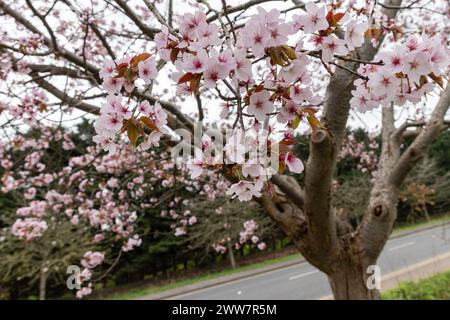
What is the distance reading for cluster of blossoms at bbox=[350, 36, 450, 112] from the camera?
911mm

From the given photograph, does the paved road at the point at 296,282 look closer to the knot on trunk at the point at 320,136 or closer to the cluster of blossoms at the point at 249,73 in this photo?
the knot on trunk at the point at 320,136

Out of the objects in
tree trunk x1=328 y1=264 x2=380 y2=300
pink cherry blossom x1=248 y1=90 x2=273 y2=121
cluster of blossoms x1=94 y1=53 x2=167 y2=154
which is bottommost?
tree trunk x1=328 y1=264 x2=380 y2=300

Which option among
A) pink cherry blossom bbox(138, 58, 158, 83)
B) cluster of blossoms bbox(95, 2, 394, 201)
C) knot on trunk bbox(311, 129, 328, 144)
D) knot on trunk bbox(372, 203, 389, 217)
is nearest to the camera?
cluster of blossoms bbox(95, 2, 394, 201)

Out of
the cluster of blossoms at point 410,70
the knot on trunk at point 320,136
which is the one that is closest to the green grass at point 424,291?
the knot on trunk at point 320,136

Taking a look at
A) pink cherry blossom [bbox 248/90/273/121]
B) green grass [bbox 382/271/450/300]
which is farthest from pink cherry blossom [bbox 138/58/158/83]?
green grass [bbox 382/271/450/300]

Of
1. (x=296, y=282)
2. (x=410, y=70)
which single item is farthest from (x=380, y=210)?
(x=296, y=282)

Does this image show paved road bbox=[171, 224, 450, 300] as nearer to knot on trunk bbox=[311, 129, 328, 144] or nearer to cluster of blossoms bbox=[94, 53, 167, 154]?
knot on trunk bbox=[311, 129, 328, 144]

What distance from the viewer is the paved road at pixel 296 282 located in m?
8.76

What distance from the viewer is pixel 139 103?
1.01 metres

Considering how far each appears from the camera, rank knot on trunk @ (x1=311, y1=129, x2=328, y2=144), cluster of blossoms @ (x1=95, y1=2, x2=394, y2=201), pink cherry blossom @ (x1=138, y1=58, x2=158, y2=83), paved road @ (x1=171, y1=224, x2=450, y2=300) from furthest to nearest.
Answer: paved road @ (x1=171, y1=224, x2=450, y2=300), knot on trunk @ (x1=311, y1=129, x2=328, y2=144), pink cherry blossom @ (x1=138, y1=58, x2=158, y2=83), cluster of blossoms @ (x1=95, y1=2, x2=394, y2=201)

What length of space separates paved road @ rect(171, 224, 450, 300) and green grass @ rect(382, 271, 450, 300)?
1997mm

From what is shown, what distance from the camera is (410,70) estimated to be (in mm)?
922

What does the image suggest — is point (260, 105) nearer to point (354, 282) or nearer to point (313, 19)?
point (313, 19)
